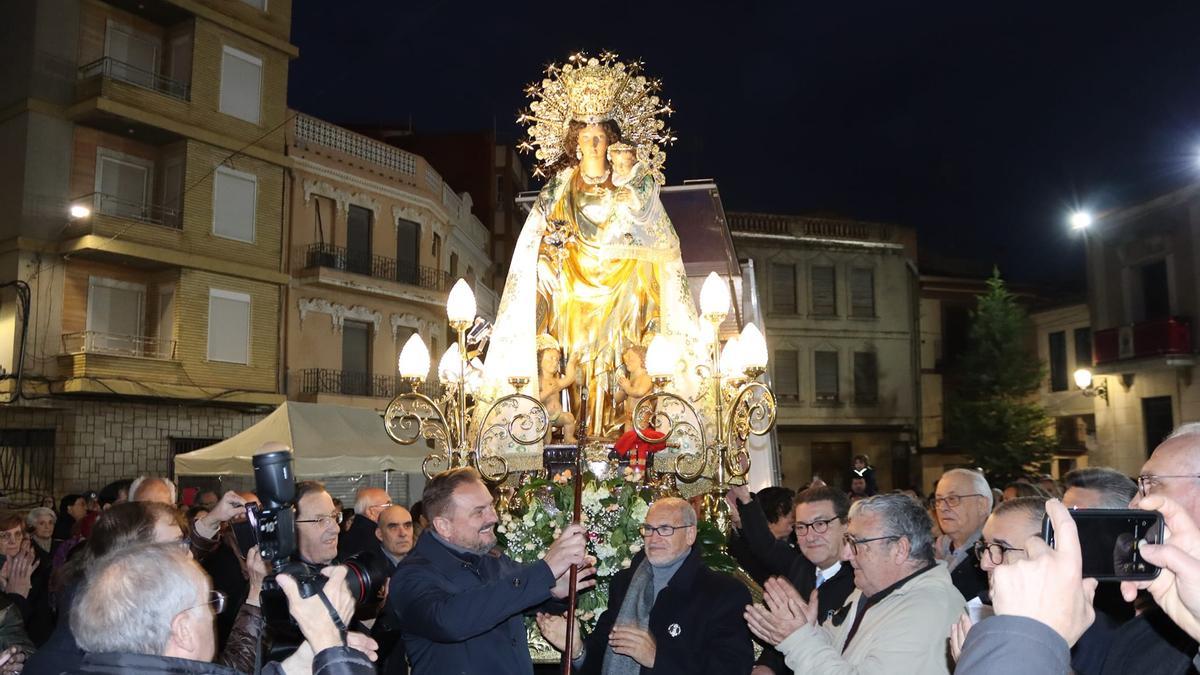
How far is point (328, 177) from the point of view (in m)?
24.7

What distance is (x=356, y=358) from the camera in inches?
1019

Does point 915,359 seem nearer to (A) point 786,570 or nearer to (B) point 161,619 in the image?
(A) point 786,570

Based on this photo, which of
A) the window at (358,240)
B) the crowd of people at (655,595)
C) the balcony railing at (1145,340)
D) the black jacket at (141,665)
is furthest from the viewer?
the window at (358,240)

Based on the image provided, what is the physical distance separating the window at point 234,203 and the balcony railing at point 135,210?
881 mm

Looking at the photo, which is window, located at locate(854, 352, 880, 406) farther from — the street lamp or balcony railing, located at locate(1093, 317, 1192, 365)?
balcony railing, located at locate(1093, 317, 1192, 365)

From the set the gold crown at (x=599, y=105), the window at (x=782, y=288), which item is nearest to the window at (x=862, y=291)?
the window at (x=782, y=288)

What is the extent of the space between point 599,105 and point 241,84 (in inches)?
699

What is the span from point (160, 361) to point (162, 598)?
65.8 feet

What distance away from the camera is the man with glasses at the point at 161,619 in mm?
2303

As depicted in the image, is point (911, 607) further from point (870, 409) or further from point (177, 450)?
point (870, 409)

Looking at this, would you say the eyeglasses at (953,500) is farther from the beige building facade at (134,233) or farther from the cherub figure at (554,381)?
the beige building facade at (134,233)

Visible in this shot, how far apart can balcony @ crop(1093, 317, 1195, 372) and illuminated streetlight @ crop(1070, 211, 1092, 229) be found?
268 centimetres

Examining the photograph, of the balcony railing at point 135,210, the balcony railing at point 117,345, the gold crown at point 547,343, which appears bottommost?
the gold crown at point 547,343

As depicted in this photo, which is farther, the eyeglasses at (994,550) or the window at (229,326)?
the window at (229,326)
